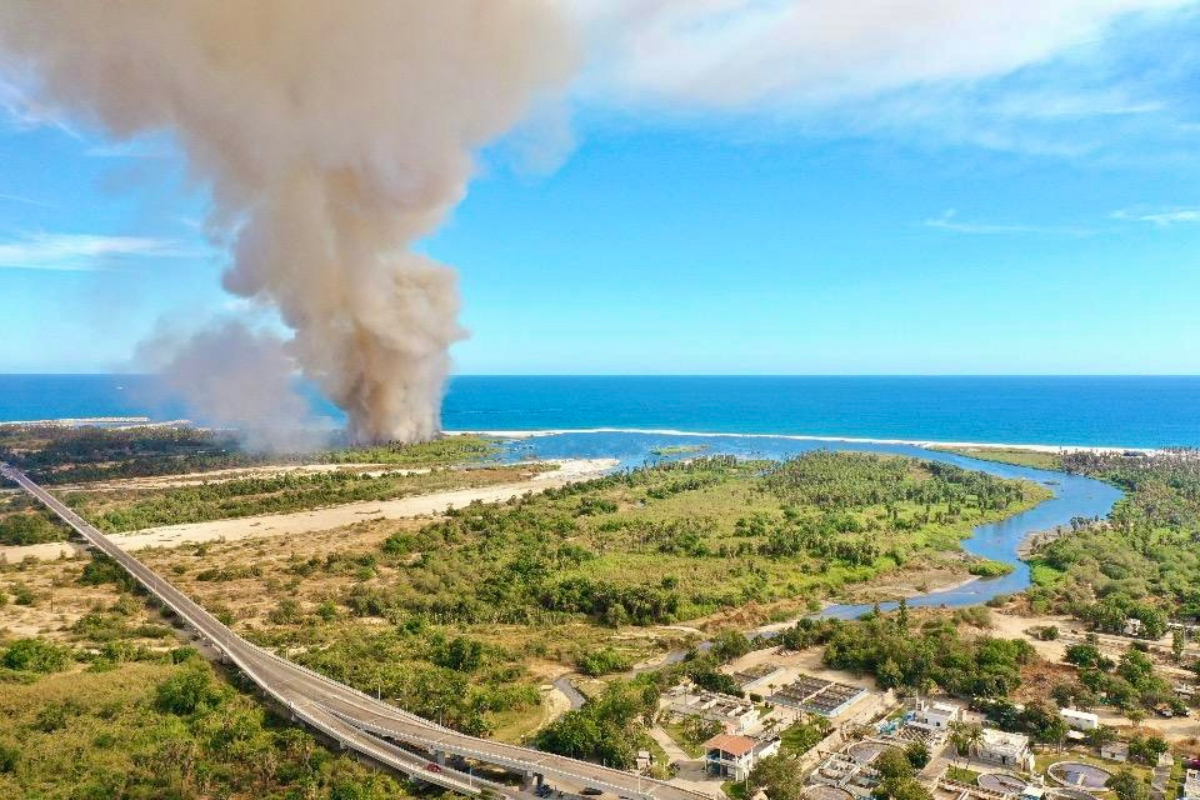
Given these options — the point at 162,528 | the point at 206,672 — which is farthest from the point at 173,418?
the point at 206,672

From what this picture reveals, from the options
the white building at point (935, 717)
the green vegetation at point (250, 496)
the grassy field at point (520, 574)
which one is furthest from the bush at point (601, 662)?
the green vegetation at point (250, 496)

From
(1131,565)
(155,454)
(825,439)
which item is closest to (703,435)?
(825,439)

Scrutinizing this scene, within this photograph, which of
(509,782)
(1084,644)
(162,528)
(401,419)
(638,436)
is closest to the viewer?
(509,782)

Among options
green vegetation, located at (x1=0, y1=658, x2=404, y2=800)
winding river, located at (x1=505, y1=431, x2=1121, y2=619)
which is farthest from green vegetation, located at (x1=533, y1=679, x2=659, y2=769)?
winding river, located at (x1=505, y1=431, x2=1121, y2=619)

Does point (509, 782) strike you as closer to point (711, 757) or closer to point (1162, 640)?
point (711, 757)

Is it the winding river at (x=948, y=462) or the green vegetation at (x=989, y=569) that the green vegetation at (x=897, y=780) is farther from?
the green vegetation at (x=989, y=569)

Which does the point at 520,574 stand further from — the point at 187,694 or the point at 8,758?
the point at 8,758
